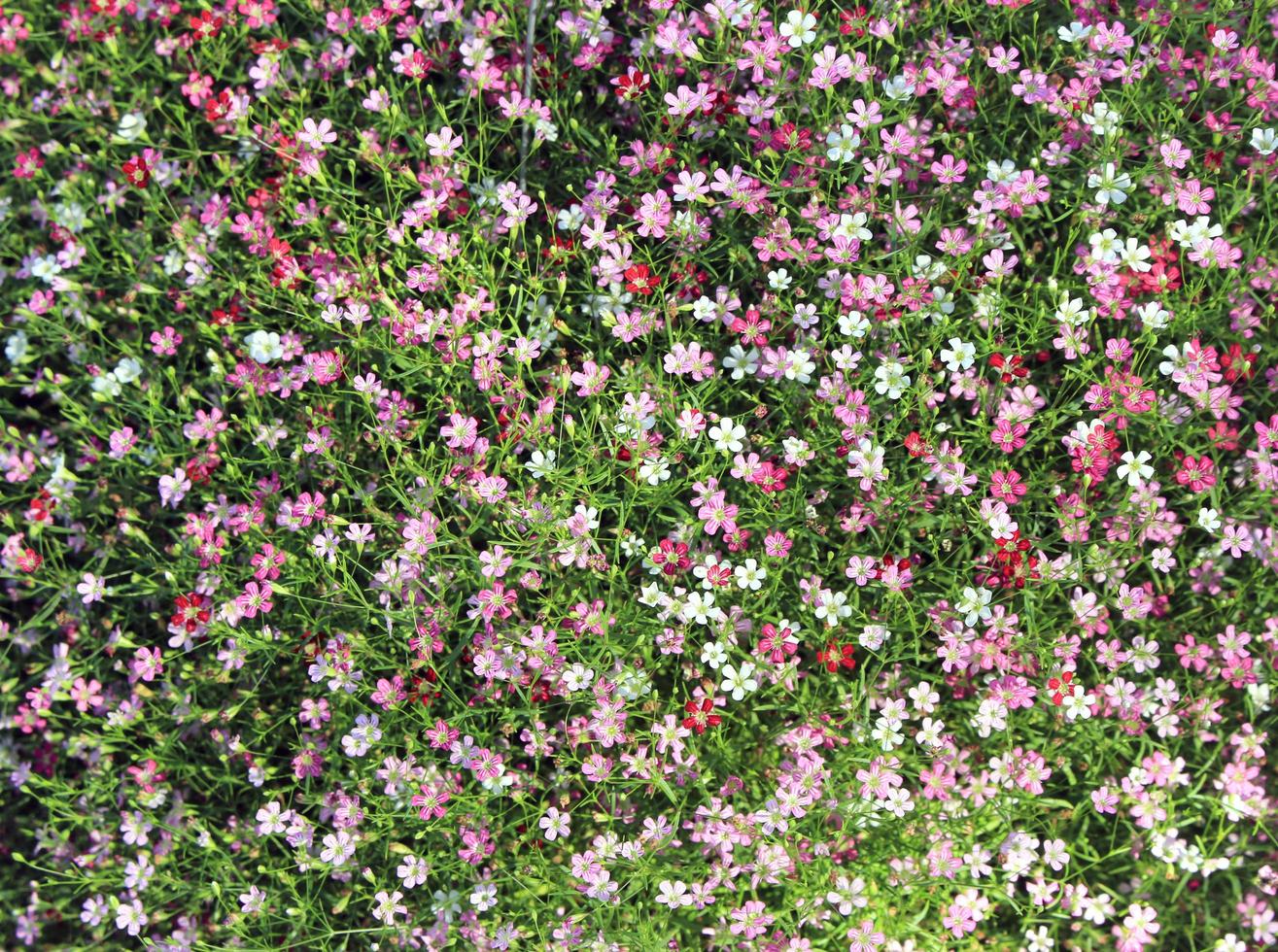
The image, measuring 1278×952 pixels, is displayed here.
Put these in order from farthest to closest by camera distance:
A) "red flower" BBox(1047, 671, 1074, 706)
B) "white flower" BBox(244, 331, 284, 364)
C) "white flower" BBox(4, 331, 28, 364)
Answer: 1. "white flower" BBox(4, 331, 28, 364)
2. "white flower" BBox(244, 331, 284, 364)
3. "red flower" BBox(1047, 671, 1074, 706)

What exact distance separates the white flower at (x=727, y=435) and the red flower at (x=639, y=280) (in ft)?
1.29

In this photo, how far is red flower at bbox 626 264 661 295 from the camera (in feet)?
8.59

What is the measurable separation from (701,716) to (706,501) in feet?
1.69

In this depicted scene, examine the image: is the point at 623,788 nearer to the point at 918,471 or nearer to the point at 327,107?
the point at 918,471

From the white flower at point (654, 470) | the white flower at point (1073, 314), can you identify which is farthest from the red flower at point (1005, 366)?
the white flower at point (654, 470)

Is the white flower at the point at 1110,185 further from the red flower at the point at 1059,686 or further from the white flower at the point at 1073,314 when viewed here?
the red flower at the point at 1059,686

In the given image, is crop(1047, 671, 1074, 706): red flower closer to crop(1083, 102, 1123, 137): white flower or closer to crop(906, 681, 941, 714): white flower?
crop(906, 681, 941, 714): white flower

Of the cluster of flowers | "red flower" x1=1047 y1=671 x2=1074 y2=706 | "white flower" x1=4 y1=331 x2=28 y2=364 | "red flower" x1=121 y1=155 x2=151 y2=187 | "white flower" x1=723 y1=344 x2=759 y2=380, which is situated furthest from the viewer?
"white flower" x1=4 y1=331 x2=28 y2=364

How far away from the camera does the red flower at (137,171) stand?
2.94 meters

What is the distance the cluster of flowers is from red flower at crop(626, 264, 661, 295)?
0.06 ft

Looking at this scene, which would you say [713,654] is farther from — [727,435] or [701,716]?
A: [727,435]

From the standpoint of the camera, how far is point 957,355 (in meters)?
2.57

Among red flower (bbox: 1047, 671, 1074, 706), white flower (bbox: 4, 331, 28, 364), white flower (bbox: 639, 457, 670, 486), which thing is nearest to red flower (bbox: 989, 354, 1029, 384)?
red flower (bbox: 1047, 671, 1074, 706)

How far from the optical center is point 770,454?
271cm
